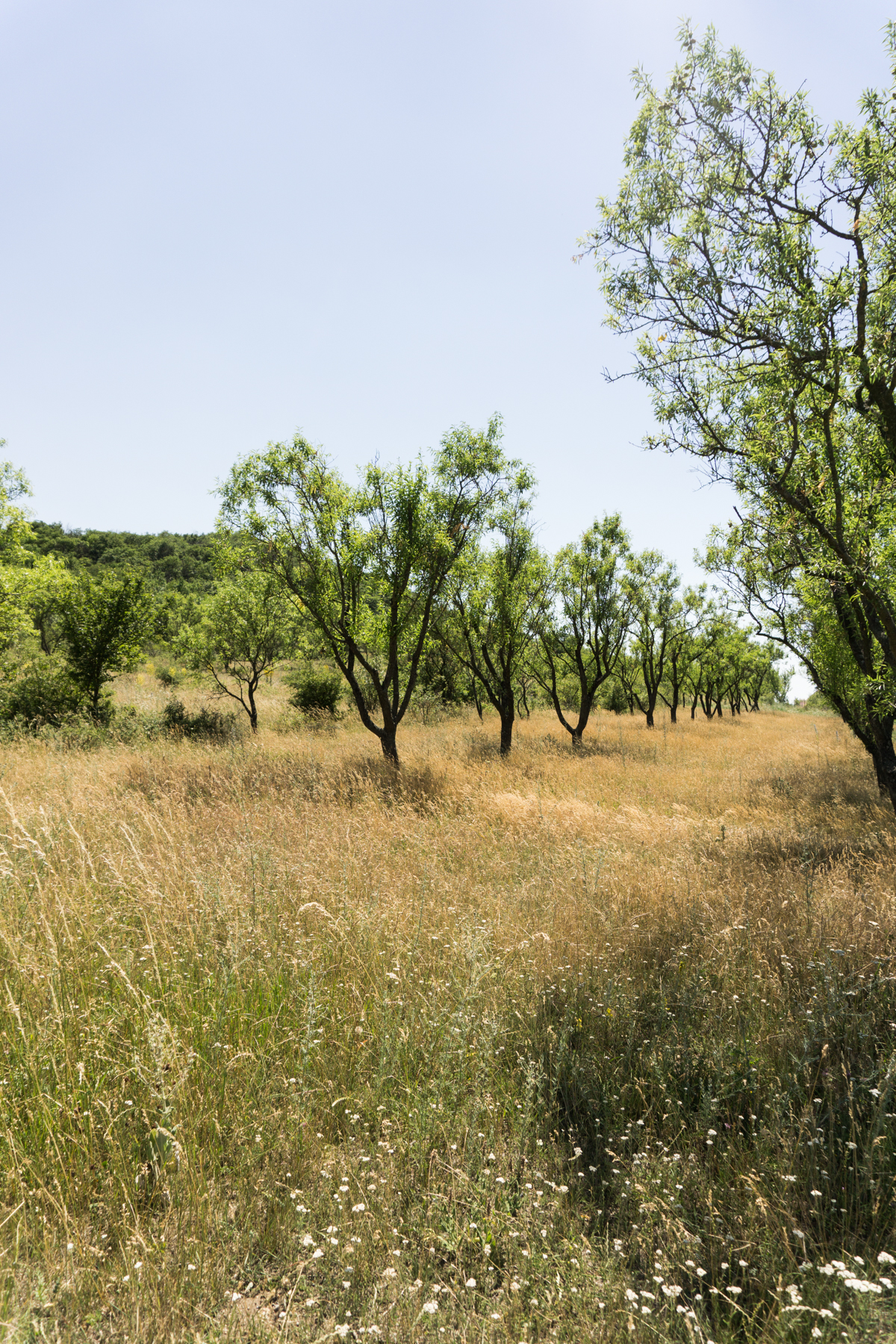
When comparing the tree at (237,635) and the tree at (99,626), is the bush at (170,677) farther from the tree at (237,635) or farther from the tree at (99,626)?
the tree at (99,626)

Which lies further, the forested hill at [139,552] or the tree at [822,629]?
the forested hill at [139,552]

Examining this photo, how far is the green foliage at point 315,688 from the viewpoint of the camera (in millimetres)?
28719

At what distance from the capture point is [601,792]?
1272 centimetres

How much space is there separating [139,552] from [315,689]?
193 ft

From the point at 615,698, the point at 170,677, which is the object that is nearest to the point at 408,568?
the point at 170,677

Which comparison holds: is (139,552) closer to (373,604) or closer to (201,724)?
(201,724)

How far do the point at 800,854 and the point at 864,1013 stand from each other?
4.52 metres

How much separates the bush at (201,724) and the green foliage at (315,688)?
236 inches

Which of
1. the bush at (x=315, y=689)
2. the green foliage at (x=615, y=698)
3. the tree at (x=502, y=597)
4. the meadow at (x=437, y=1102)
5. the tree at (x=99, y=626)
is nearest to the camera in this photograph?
the meadow at (x=437, y=1102)

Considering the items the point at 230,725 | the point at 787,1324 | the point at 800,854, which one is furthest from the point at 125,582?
the point at 787,1324

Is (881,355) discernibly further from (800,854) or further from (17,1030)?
(17,1030)

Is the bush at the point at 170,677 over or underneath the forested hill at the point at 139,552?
underneath

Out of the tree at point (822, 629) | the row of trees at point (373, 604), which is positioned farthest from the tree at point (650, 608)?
the tree at point (822, 629)

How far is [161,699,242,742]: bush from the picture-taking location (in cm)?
1959
